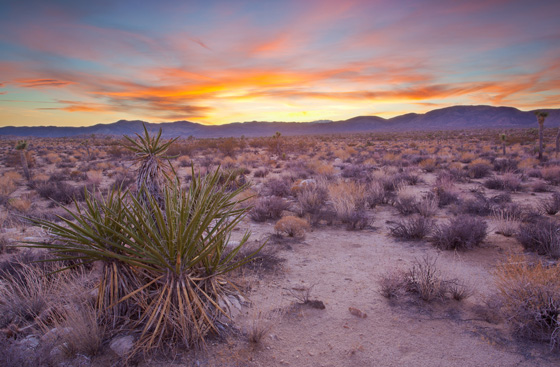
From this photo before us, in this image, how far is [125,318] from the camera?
328 centimetres

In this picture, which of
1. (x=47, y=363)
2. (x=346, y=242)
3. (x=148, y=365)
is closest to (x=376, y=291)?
(x=346, y=242)

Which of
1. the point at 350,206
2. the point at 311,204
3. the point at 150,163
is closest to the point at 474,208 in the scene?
the point at 350,206

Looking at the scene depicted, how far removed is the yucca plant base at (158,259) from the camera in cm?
287

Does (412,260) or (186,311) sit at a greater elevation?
(186,311)

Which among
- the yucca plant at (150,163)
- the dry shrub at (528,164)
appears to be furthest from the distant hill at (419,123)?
the yucca plant at (150,163)

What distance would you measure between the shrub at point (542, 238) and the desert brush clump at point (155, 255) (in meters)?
5.74

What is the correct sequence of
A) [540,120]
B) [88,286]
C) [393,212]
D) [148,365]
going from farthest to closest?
1. [540,120]
2. [393,212]
3. [88,286]
4. [148,365]

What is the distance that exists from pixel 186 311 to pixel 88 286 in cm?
199

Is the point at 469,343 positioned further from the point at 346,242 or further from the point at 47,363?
the point at 47,363

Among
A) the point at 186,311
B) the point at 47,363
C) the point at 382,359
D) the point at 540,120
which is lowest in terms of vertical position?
the point at 382,359

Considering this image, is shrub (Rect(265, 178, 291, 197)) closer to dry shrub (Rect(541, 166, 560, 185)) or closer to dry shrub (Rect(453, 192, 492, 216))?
dry shrub (Rect(453, 192, 492, 216))

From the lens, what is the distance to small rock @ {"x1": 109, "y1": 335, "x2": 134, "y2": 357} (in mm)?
3039

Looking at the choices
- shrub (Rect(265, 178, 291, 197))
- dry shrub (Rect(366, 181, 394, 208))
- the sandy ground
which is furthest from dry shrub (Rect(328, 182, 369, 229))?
shrub (Rect(265, 178, 291, 197))

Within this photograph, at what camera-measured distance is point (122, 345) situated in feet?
10.2
